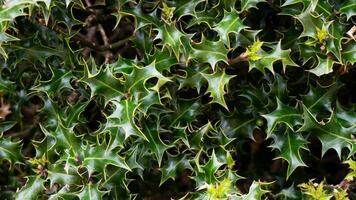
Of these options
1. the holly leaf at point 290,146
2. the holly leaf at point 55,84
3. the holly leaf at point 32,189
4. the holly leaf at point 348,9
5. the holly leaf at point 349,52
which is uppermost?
the holly leaf at point 348,9

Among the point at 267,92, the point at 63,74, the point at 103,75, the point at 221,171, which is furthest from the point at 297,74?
the point at 63,74

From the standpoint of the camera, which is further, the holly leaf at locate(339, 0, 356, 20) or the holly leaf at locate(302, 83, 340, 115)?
the holly leaf at locate(302, 83, 340, 115)

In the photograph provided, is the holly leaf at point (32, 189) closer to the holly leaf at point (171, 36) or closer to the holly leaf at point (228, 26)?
the holly leaf at point (171, 36)

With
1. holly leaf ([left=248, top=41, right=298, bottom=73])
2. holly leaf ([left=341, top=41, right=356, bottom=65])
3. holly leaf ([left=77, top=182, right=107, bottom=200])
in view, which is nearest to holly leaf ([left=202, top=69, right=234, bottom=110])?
holly leaf ([left=248, top=41, right=298, bottom=73])

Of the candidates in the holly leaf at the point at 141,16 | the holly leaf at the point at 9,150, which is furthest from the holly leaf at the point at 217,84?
the holly leaf at the point at 9,150

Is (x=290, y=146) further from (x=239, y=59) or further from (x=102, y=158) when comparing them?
(x=102, y=158)

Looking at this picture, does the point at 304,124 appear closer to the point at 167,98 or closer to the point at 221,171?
the point at 221,171

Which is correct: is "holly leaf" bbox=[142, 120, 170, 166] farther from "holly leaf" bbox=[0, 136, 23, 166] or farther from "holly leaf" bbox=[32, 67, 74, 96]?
"holly leaf" bbox=[0, 136, 23, 166]

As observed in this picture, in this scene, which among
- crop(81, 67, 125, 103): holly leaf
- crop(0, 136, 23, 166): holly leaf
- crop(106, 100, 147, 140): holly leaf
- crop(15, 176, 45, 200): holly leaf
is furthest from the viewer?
crop(0, 136, 23, 166): holly leaf
